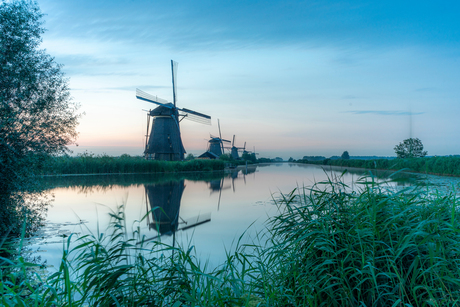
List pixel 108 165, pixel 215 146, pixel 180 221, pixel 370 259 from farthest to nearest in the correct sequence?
pixel 215 146 < pixel 108 165 < pixel 180 221 < pixel 370 259

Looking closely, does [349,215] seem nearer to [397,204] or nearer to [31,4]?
[397,204]

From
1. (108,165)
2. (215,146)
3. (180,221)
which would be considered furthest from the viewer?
(215,146)

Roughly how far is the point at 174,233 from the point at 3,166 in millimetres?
4181

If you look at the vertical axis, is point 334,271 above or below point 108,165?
below

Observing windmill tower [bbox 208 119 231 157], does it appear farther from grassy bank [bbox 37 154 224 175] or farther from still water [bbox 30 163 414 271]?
still water [bbox 30 163 414 271]

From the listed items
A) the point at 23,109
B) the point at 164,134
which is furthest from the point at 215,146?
the point at 23,109

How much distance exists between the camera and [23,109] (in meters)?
6.86

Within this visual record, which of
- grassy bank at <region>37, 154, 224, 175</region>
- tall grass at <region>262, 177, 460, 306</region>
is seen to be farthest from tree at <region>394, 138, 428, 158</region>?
grassy bank at <region>37, 154, 224, 175</region>

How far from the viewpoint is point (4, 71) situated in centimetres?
638

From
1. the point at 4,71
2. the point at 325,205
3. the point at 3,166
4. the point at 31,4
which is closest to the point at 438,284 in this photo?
the point at 325,205

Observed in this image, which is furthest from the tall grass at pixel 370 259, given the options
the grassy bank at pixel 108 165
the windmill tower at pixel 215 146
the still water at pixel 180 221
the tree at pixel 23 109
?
the windmill tower at pixel 215 146

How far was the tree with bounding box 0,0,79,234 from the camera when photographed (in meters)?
6.14

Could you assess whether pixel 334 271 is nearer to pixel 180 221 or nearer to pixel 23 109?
pixel 180 221

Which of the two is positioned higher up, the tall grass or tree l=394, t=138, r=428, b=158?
tree l=394, t=138, r=428, b=158
